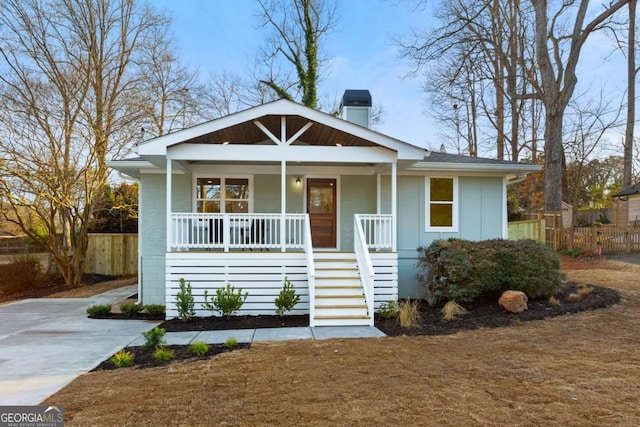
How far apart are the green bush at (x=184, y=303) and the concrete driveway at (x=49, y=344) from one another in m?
0.59

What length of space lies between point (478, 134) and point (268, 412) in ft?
79.0

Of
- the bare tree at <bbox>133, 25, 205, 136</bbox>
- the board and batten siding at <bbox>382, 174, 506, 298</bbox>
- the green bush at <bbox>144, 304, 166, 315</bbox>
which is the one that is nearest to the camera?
the green bush at <bbox>144, 304, 166, 315</bbox>

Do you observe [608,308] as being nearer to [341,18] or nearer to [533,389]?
[533,389]

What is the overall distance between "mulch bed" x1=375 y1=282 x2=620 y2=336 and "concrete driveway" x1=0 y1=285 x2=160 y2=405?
430 centimetres

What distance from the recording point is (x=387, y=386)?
391 centimetres

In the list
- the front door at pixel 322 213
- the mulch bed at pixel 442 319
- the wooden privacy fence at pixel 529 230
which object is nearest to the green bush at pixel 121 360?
the mulch bed at pixel 442 319

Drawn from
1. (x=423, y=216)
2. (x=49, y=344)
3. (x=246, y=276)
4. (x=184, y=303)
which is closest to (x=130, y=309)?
(x=184, y=303)

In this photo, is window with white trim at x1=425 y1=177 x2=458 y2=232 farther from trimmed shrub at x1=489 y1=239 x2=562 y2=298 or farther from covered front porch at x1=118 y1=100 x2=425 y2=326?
trimmed shrub at x1=489 y1=239 x2=562 y2=298

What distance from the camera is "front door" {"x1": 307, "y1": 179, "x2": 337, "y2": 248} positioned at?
9.76 metres

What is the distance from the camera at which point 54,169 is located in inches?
445

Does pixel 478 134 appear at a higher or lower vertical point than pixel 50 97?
higher

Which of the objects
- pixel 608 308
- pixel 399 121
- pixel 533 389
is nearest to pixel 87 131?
pixel 533 389

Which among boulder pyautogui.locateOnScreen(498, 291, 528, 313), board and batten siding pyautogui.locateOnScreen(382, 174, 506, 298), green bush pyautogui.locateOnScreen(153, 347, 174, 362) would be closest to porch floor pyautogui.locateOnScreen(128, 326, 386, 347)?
green bush pyautogui.locateOnScreen(153, 347, 174, 362)

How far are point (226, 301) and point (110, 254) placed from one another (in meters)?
9.09
